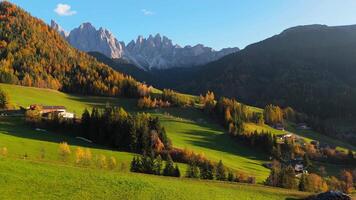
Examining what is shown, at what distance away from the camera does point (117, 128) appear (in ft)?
479

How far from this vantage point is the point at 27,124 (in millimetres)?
150375

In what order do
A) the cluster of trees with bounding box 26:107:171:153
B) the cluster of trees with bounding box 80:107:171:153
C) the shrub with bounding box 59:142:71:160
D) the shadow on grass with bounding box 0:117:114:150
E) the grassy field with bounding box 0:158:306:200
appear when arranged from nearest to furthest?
the grassy field with bounding box 0:158:306:200 < the shrub with bounding box 59:142:71:160 < the shadow on grass with bounding box 0:117:114:150 < the cluster of trees with bounding box 80:107:171:153 < the cluster of trees with bounding box 26:107:171:153

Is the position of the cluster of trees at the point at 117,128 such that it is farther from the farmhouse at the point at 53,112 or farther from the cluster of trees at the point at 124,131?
the farmhouse at the point at 53,112

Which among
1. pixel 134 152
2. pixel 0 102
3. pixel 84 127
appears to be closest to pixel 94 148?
pixel 134 152

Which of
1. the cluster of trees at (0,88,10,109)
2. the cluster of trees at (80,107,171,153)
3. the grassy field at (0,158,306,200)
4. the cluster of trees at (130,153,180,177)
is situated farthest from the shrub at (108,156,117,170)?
the cluster of trees at (0,88,10,109)

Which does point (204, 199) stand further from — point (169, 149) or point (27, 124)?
point (27, 124)

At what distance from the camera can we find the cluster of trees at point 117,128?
5561 inches

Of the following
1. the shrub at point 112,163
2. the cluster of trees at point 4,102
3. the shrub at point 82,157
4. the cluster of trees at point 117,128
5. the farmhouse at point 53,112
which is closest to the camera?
the shrub at point 82,157

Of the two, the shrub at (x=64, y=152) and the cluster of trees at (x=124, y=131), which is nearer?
the shrub at (x=64, y=152)

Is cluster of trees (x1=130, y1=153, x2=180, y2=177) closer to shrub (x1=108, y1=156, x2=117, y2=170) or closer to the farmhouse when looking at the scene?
shrub (x1=108, y1=156, x2=117, y2=170)

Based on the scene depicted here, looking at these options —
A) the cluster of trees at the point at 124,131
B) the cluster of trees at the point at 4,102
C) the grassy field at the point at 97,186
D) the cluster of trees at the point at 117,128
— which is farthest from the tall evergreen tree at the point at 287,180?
the cluster of trees at the point at 4,102

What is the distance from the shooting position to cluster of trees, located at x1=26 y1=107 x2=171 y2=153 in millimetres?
141250

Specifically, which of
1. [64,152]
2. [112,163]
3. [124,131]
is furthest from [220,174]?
[124,131]

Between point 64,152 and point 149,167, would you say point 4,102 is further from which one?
point 149,167
